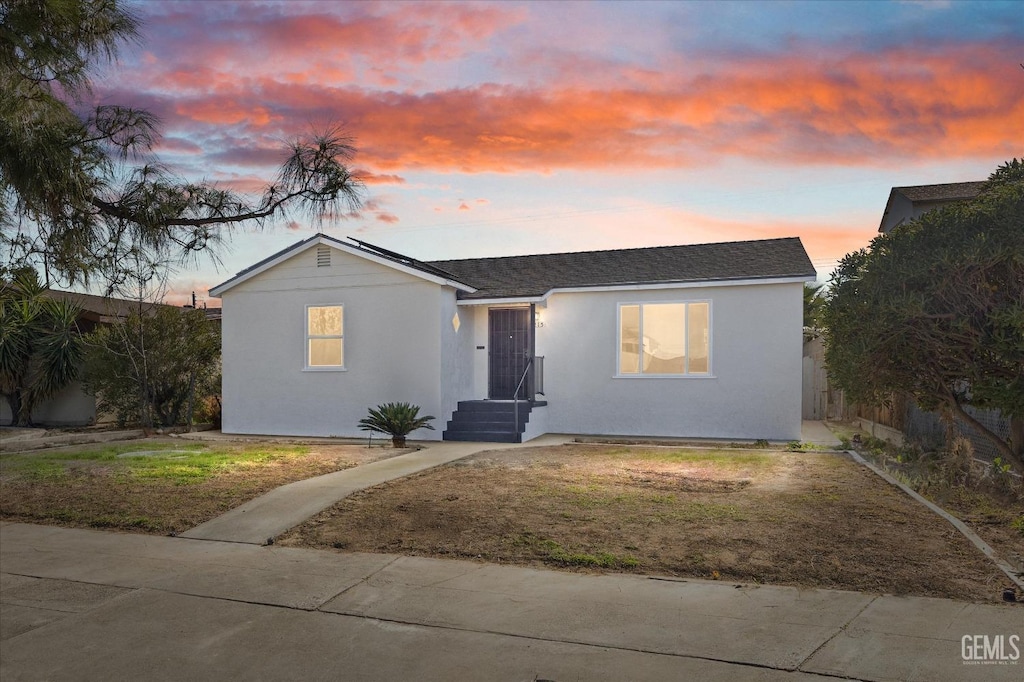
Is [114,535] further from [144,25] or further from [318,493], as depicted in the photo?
[144,25]

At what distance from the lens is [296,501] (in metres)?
8.19

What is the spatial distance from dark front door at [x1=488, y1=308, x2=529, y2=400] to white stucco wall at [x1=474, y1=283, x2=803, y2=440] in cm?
41

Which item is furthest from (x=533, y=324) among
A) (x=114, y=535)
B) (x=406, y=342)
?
(x=114, y=535)

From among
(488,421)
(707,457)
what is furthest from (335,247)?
(707,457)

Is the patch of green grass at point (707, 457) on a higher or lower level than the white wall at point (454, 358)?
lower

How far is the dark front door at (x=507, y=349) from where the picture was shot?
1609cm

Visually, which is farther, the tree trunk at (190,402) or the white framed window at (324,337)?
A: the tree trunk at (190,402)

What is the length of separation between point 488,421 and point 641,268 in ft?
15.0

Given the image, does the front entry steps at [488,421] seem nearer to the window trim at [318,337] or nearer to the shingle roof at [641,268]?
the shingle roof at [641,268]

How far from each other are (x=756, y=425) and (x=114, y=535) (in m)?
11.2

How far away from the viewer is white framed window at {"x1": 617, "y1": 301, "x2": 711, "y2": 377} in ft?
49.1

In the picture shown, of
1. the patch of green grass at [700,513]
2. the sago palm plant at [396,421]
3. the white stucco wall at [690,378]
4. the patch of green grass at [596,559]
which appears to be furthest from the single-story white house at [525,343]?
the patch of green grass at [596,559]

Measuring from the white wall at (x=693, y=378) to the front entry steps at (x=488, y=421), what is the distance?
103 centimetres

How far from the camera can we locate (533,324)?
1520 centimetres
